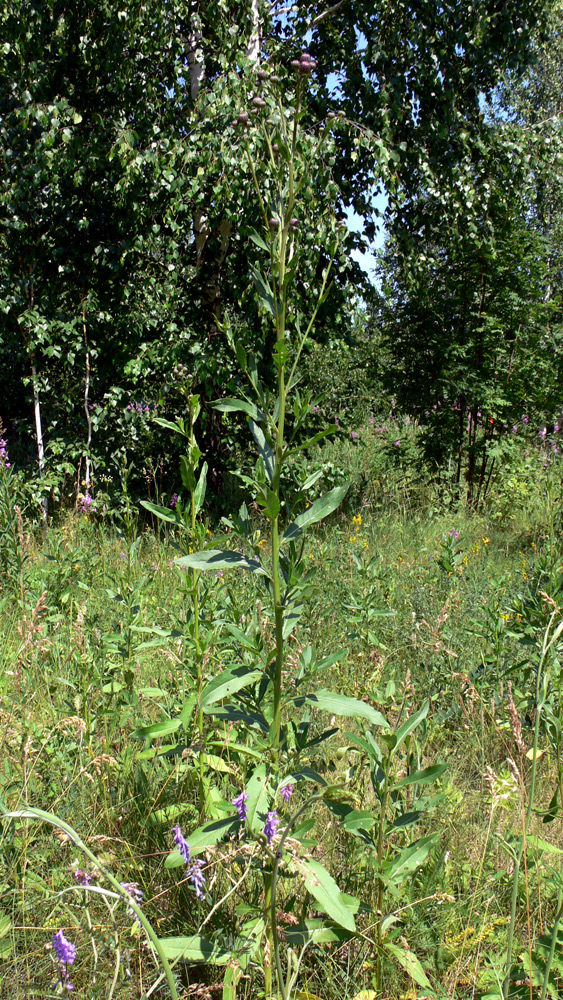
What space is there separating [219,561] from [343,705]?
34 cm

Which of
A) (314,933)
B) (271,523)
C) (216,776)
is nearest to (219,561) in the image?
(271,523)

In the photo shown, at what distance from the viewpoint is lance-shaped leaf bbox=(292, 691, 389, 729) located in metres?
1.10

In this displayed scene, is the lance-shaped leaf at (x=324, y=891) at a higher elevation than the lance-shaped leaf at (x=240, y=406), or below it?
below

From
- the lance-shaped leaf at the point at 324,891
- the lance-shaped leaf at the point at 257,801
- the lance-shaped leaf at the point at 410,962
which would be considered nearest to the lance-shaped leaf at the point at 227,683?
the lance-shaped leaf at the point at 257,801

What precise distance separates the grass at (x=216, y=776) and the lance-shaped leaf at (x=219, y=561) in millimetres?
404

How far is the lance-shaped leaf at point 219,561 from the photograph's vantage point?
113 cm

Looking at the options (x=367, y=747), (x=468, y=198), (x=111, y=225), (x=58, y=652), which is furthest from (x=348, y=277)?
(x=367, y=747)

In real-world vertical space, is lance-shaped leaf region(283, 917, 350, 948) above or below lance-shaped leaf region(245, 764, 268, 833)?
below

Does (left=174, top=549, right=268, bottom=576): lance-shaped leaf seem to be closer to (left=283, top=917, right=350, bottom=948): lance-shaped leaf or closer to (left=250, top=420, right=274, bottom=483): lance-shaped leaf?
(left=250, top=420, right=274, bottom=483): lance-shaped leaf

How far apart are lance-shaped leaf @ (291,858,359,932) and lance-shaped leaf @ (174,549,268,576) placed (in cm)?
50

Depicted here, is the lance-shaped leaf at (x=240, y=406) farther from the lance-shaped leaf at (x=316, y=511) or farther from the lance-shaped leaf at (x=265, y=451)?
the lance-shaped leaf at (x=316, y=511)

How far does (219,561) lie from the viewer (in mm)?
1149

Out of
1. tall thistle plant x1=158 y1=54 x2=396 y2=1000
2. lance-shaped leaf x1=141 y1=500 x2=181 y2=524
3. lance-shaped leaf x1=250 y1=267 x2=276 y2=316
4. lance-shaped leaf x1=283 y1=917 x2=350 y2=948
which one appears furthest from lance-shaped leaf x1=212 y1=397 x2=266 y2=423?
lance-shaped leaf x1=283 y1=917 x2=350 y2=948

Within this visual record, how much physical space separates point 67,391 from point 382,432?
4.88m
